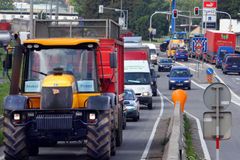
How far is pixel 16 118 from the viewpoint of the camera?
2136 cm

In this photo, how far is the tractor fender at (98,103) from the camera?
21375 millimetres

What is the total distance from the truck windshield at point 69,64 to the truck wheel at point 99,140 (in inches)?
50.8

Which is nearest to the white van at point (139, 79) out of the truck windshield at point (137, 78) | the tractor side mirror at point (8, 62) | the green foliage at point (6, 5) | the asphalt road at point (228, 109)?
the truck windshield at point (137, 78)

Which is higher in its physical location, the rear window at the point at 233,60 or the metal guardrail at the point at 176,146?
the metal guardrail at the point at 176,146

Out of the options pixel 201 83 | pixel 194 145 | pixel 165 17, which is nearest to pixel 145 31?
pixel 165 17

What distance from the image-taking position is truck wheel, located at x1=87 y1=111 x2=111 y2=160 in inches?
824

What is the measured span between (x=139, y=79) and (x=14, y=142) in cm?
3261

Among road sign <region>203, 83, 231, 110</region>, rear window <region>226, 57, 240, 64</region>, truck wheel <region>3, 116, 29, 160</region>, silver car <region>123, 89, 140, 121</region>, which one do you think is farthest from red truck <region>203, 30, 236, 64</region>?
road sign <region>203, 83, 231, 110</region>

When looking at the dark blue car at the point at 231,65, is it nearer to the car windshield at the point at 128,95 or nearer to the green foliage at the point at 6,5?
the car windshield at the point at 128,95

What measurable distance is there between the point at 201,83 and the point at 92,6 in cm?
6033

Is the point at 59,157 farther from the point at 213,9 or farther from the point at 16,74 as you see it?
the point at 213,9

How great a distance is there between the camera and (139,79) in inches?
2103

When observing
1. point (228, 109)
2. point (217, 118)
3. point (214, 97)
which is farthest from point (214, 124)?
point (228, 109)

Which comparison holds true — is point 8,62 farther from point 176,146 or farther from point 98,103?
point 176,146
